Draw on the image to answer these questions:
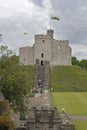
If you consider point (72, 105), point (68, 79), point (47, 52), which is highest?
point (47, 52)

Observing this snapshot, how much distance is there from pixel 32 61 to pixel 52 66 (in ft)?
18.2

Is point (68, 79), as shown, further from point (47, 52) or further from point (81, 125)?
point (81, 125)

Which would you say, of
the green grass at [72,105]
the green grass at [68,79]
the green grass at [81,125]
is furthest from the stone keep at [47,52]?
the green grass at [81,125]

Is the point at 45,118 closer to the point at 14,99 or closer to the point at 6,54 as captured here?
the point at 14,99

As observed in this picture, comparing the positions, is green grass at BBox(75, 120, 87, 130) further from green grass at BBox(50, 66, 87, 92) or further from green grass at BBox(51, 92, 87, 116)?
green grass at BBox(50, 66, 87, 92)

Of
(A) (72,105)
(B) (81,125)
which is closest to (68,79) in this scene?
(A) (72,105)

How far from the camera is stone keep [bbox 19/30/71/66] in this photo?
109 meters

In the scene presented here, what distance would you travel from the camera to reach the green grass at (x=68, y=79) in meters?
87.3

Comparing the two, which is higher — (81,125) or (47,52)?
(47,52)

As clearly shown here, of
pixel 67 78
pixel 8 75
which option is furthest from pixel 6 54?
pixel 67 78

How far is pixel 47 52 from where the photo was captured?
10994cm

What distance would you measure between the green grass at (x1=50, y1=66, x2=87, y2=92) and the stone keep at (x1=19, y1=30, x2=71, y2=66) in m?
3.51

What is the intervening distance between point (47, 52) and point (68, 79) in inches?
637

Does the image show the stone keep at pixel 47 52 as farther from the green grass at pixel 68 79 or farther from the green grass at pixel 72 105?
the green grass at pixel 72 105
